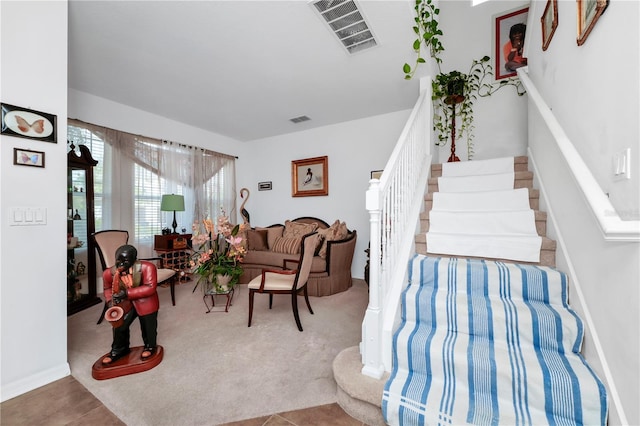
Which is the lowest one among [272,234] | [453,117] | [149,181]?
[272,234]

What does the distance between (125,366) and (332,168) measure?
3649 mm

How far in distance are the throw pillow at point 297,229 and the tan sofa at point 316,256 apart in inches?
Answer: 1.0

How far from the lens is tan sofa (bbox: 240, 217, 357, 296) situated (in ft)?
11.1

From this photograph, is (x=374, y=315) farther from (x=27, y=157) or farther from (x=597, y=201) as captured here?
(x=27, y=157)

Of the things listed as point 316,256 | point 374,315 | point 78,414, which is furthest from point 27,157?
point 316,256

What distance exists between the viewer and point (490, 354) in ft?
4.21

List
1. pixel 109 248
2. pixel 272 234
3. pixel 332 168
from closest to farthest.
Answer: pixel 109 248 → pixel 272 234 → pixel 332 168

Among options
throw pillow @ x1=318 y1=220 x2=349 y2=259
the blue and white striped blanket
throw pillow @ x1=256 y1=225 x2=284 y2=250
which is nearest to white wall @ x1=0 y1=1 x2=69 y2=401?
the blue and white striped blanket

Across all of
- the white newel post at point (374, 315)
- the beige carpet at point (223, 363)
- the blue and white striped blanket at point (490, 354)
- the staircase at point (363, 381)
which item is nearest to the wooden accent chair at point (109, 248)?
the beige carpet at point (223, 363)

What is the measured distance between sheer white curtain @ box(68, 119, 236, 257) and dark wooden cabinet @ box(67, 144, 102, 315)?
48cm

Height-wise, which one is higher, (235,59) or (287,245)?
(235,59)

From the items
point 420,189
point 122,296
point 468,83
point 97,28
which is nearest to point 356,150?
point 468,83

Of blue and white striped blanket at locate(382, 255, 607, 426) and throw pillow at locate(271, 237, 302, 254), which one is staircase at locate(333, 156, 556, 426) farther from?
throw pillow at locate(271, 237, 302, 254)

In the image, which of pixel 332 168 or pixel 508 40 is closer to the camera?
pixel 508 40
